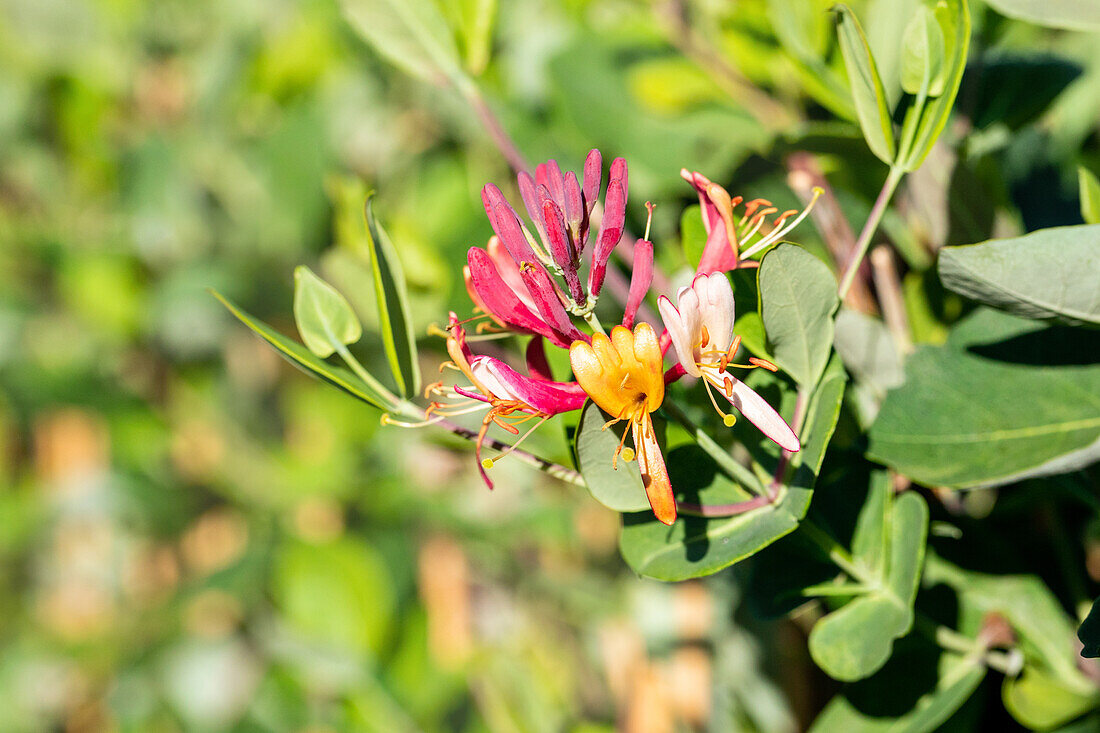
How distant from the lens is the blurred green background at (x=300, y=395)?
478 millimetres

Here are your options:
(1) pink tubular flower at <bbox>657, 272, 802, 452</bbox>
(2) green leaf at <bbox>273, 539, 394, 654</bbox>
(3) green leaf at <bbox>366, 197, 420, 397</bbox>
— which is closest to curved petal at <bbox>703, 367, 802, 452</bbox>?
(1) pink tubular flower at <bbox>657, 272, 802, 452</bbox>

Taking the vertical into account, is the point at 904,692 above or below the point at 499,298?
below

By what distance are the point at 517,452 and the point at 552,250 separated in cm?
6

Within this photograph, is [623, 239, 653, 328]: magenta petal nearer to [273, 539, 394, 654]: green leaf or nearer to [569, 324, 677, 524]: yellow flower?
[569, 324, 677, 524]: yellow flower

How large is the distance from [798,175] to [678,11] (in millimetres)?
241

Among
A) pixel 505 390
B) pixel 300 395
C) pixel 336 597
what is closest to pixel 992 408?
pixel 505 390

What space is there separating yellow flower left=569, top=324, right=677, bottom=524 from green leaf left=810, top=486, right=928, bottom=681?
10 centimetres

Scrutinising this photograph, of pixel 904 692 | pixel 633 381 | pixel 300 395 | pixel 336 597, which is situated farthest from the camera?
pixel 300 395

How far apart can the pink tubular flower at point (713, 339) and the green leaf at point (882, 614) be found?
89mm

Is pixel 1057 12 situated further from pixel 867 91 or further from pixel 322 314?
pixel 322 314

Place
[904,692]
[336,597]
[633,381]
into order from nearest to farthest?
[633,381], [904,692], [336,597]

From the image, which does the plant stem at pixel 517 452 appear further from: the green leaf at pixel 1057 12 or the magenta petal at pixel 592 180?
the green leaf at pixel 1057 12

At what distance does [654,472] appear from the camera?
20 centimetres

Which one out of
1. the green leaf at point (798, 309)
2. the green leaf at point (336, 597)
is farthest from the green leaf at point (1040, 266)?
the green leaf at point (336, 597)
